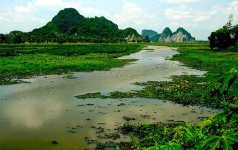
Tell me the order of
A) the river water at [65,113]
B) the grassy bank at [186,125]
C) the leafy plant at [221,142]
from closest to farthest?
1. the leafy plant at [221,142]
2. the grassy bank at [186,125]
3. the river water at [65,113]

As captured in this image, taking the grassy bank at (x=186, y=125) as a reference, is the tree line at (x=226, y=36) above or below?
above

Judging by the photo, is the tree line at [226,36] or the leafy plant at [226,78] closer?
the leafy plant at [226,78]

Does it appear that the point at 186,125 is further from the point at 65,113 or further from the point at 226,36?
the point at 226,36

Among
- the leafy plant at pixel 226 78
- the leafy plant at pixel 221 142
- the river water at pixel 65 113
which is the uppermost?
the leafy plant at pixel 226 78

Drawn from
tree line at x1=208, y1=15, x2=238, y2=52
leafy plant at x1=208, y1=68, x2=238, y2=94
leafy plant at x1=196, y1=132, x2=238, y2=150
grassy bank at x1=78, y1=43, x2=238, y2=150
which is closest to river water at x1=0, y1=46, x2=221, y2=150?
grassy bank at x1=78, y1=43, x2=238, y2=150

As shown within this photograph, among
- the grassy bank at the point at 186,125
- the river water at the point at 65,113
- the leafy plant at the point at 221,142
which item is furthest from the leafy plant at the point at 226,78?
the river water at the point at 65,113

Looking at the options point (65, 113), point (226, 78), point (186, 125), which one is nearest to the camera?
point (226, 78)

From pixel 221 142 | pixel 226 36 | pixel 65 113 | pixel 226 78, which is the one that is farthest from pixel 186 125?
pixel 226 36

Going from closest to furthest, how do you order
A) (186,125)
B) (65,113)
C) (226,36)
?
(186,125) → (65,113) → (226,36)

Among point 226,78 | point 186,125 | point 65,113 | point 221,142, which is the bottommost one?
point 65,113

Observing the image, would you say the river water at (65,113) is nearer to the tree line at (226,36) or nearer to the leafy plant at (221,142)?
the leafy plant at (221,142)

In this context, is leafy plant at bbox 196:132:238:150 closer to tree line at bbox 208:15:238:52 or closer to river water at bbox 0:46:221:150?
river water at bbox 0:46:221:150

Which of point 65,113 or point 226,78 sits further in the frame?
point 65,113

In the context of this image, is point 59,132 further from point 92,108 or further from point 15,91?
point 15,91
